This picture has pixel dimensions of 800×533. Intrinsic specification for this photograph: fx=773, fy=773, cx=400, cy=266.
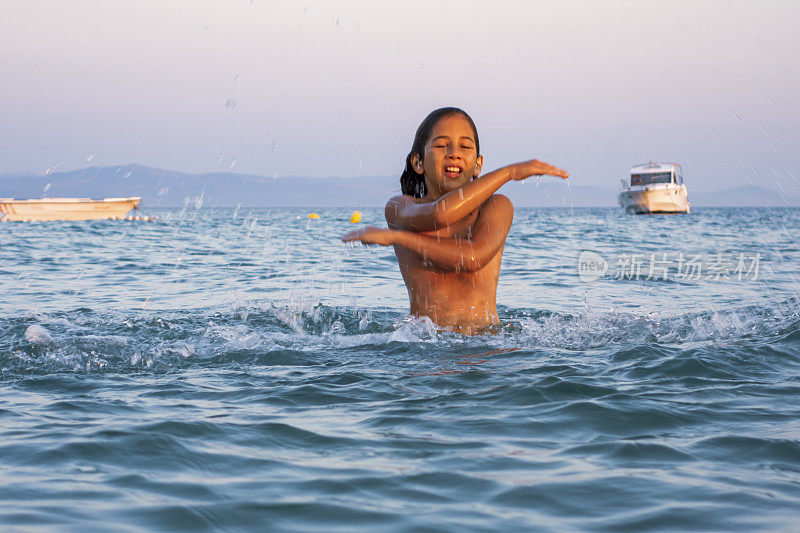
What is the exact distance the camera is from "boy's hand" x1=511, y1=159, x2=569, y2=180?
14.4 feet

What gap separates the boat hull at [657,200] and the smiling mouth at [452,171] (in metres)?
47.2

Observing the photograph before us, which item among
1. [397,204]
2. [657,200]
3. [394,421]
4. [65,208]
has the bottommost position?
[394,421]

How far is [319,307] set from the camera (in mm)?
7859

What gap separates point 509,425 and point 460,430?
25 centimetres

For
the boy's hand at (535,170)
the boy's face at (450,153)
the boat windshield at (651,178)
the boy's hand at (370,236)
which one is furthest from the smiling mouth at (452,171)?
the boat windshield at (651,178)

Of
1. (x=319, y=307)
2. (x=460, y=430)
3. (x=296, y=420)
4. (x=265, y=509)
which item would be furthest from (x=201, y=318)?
(x=265, y=509)

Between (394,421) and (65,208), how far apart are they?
44.1m

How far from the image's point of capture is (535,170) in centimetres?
440

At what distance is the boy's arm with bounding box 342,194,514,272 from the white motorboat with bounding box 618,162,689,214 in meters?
47.2

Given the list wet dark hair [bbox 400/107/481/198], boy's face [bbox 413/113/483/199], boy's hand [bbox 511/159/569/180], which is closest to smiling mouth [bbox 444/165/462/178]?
boy's face [bbox 413/113/483/199]

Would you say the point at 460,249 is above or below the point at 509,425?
above

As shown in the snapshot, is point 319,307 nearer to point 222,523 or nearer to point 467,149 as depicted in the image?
point 467,149

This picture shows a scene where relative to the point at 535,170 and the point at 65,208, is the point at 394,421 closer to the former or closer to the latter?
the point at 535,170

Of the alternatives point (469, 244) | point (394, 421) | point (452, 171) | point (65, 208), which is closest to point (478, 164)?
point (452, 171)
